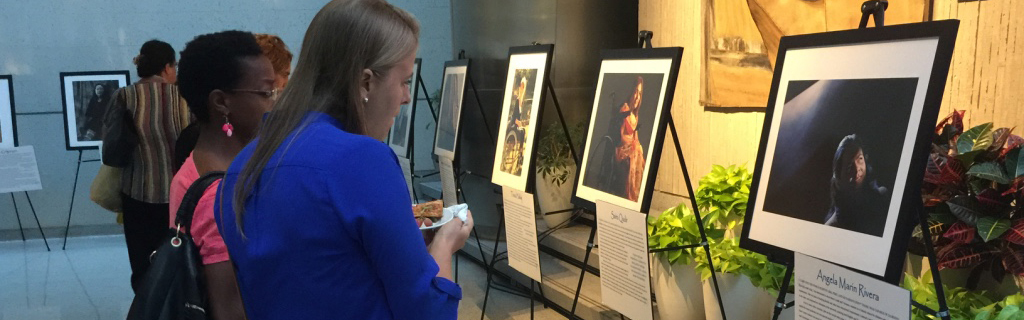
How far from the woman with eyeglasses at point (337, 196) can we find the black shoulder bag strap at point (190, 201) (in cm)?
28

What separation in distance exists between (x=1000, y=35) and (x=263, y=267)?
2739 millimetres

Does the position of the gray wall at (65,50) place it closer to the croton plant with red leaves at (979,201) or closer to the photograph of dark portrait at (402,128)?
the photograph of dark portrait at (402,128)

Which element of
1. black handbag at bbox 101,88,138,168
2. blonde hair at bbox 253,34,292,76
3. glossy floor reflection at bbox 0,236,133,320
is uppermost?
blonde hair at bbox 253,34,292,76

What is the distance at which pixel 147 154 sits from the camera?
10.5 feet

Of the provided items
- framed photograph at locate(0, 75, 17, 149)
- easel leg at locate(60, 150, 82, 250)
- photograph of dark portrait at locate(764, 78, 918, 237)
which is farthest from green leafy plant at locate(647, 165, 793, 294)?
framed photograph at locate(0, 75, 17, 149)

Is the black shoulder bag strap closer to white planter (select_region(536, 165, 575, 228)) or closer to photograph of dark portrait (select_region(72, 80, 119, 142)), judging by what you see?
Result: white planter (select_region(536, 165, 575, 228))

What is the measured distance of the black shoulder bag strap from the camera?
1.52m

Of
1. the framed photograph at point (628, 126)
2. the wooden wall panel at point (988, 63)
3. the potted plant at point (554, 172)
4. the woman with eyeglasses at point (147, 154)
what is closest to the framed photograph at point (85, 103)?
the potted plant at point (554, 172)

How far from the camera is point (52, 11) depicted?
7566mm

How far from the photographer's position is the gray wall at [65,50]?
24.8 ft

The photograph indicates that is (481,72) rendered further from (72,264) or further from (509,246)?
(72,264)

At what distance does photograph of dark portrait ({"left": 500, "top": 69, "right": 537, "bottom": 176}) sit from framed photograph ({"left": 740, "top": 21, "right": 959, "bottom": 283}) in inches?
71.5

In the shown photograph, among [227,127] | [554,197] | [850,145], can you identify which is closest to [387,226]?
[227,127]

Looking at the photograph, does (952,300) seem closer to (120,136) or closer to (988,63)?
(988,63)
